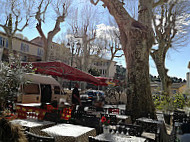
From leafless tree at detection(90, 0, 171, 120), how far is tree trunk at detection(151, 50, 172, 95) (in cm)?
893

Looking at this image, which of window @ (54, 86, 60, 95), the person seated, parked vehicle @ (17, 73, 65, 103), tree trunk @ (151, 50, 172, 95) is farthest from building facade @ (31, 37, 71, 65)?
the person seated

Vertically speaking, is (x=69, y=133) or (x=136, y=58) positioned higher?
(x=136, y=58)

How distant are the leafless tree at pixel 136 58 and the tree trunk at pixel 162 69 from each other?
29.3ft

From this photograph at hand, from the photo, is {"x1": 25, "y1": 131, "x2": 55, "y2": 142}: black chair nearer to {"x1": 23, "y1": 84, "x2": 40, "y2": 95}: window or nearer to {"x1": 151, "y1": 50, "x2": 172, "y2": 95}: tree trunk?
{"x1": 23, "y1": 84, "x2": 40, "y2": 95}: window

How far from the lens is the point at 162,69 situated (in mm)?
17344

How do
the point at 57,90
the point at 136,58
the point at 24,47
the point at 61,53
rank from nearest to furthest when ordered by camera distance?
the point at 136,58 → the point at 57,90 → the point at 24,47 → the point at 61,53

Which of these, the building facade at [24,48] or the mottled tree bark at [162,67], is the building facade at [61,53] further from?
the mottled tree bark at [162,67]

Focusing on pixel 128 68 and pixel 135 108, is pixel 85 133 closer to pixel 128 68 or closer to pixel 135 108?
pixel 135 108

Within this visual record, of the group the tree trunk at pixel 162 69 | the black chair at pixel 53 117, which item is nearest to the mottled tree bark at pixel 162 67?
the tree trunk at pixel 162 69

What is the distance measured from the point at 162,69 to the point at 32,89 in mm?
11692

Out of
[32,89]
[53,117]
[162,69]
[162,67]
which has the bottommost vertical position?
[53,117]

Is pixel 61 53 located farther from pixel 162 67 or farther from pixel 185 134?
pixel 185 134

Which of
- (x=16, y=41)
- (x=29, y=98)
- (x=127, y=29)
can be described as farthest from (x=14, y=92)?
(x=16, y=41)

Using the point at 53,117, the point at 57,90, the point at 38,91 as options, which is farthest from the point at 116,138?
the point at 57,90
